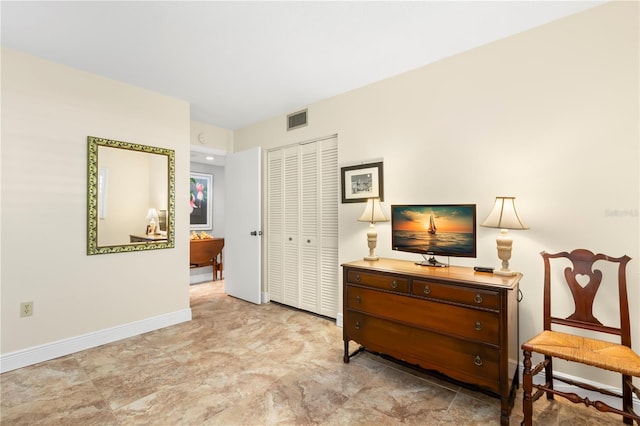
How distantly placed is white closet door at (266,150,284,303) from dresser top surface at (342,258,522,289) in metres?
1.66

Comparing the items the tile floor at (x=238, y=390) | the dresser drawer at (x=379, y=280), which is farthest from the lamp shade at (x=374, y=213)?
the tile floor at (x=238, y=390)

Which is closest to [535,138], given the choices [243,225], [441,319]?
[441,319]

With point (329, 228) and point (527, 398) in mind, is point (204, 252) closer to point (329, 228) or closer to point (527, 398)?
point (329, 228)

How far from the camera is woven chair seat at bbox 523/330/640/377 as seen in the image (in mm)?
1392

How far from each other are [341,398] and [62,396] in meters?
1.86

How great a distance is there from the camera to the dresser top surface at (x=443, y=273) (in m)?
1.78

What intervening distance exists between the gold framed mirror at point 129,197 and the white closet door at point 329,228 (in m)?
1.70

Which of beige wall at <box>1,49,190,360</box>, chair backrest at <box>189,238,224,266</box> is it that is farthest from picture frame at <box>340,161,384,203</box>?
chair backrest at <box>189,238,224,266</box>

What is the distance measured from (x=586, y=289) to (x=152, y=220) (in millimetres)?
3706

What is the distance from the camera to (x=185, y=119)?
11.1ft

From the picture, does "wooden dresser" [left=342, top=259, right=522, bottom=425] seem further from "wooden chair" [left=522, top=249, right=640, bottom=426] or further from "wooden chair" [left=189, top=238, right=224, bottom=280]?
"wooden chair" [left=189, top=238, right=224, bottom=280]

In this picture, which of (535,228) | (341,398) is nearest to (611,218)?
(535,228)

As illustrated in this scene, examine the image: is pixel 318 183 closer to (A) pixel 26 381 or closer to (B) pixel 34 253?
(B) pixel 34 253

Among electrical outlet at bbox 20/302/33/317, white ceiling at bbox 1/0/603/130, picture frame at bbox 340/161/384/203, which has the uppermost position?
white ceiling at bbox 1/0/603/130
